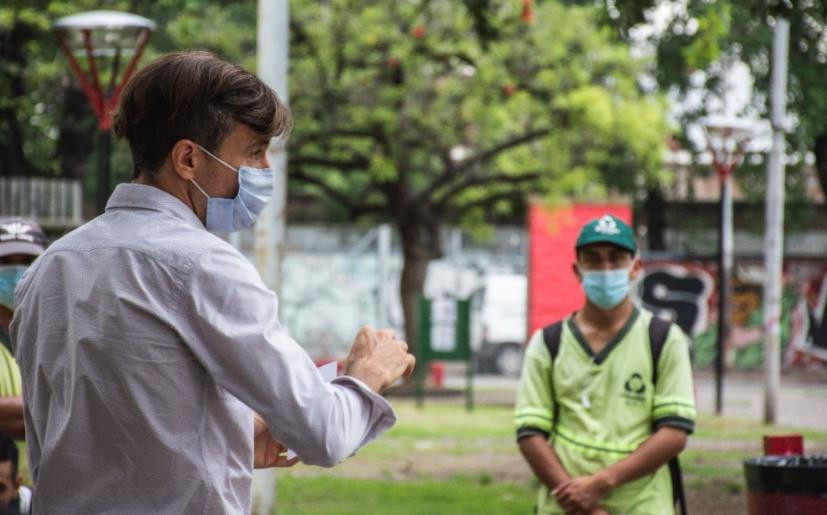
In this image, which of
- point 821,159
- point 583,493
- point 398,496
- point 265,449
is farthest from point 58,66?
point 265,449

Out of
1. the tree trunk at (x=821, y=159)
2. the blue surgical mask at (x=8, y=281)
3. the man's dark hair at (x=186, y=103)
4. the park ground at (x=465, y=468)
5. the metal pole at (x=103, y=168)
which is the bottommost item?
the park ground at (x=465, y=468)

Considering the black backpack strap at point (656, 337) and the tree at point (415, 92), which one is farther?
the tree at point (415, 92)

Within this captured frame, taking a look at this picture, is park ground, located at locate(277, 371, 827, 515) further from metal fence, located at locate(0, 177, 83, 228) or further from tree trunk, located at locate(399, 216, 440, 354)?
metal fence, located at locate(0, 177, 83, 228)

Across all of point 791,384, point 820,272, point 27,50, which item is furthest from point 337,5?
point 820,272

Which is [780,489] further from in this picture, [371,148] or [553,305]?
[553,305]

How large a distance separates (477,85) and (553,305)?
552cm

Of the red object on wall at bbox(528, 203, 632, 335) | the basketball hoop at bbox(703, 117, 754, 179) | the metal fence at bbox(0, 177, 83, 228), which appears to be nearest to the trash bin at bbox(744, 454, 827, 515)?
the metal fence at bbox(0, 177, 83, 228)

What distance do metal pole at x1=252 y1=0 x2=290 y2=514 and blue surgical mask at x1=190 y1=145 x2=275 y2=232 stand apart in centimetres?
707

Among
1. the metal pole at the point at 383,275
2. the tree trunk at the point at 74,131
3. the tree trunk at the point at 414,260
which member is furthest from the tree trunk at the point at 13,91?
the metal pole at the point at 383,275

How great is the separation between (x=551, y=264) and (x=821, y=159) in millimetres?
6892

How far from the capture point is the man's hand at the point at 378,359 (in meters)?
2.87

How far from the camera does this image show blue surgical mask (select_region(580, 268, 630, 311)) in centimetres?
493

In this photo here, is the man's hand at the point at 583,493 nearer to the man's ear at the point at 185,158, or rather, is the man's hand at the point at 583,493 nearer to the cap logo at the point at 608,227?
the cap logo at the point at 608,227

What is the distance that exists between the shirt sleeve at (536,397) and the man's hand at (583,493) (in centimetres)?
25
